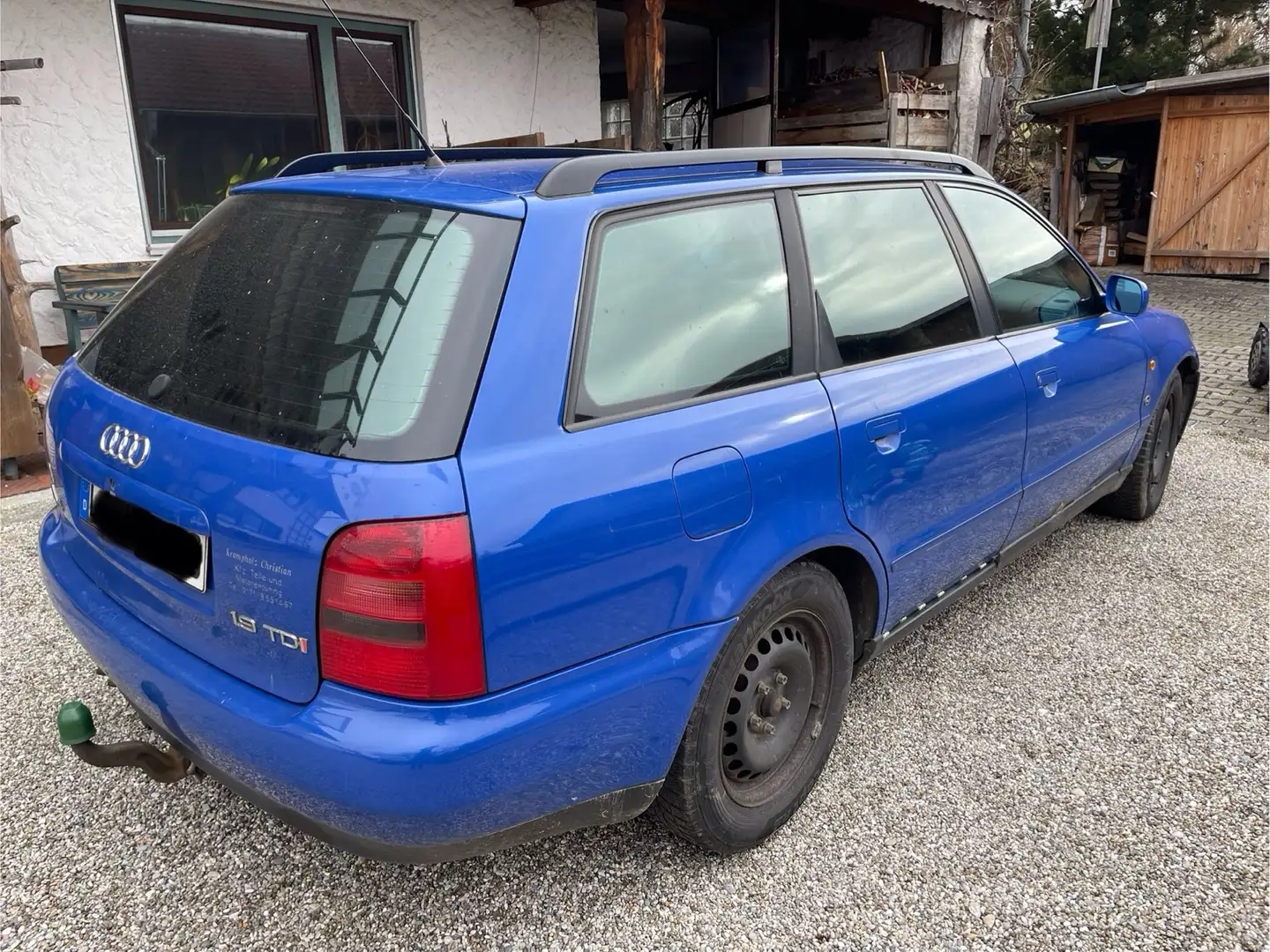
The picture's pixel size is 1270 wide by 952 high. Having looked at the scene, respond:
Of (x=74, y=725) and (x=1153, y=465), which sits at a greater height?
(x=74, y=725)

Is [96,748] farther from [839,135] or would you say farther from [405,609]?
[839,135]

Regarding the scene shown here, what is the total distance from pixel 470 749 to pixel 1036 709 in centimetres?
211

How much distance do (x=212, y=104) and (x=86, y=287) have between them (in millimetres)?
1606

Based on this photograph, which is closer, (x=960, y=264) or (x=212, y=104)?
(x=960, y=264)

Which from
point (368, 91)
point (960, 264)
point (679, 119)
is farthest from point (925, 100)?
point (960, 264)

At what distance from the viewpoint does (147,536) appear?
6.22ft

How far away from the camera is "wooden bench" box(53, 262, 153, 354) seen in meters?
5.44

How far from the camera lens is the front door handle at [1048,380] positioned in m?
3.06

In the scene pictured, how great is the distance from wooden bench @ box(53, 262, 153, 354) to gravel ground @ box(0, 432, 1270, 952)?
287cm

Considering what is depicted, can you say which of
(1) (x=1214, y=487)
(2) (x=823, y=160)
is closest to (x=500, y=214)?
(2) (x=823, y=160)

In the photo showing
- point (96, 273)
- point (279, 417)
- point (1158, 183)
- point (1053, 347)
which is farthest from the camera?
point (1158, 183)

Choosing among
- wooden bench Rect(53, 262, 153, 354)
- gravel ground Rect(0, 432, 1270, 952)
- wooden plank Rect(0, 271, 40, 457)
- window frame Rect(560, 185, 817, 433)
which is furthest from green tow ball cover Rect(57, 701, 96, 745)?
wooden bench Rect(53, 262, 153, 354)

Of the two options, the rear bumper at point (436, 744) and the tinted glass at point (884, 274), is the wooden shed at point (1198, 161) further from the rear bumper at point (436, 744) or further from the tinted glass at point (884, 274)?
the rear bumper at point (436, 744)

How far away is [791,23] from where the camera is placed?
10711mm
